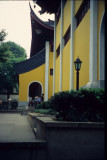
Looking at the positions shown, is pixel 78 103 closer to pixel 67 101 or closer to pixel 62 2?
pixel 67 101

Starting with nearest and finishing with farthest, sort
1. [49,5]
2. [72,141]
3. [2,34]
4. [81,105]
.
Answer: [72,141]
[81,105]
[49,5]
[2,34]

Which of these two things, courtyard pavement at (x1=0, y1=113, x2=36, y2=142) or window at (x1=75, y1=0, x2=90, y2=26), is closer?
courtyard pavement at (x1=0, y1=113, x2=36, y2=142)

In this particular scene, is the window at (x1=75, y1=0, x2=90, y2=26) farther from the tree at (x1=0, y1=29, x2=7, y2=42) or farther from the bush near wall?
the tree at (x1=0, y1=29, x2=7, y2=42)

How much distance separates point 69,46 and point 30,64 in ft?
39.0

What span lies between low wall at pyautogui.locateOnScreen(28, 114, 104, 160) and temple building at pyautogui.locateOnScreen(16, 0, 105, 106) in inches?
141

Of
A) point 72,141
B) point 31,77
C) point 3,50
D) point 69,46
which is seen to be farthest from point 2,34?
point 72,141

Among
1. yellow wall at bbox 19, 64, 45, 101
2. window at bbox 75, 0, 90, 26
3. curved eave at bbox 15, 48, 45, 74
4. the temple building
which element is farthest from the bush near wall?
curved eave at bbox 15, 48, 45, 74

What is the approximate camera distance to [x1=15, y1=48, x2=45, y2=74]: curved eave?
24.0 meters

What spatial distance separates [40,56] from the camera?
79.6ft

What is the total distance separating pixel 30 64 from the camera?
24.1 metres

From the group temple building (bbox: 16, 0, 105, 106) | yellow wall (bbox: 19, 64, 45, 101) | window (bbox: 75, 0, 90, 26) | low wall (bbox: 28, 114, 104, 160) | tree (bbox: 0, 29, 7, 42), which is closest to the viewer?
low wall (bbox: 28, 114, 104, 160)

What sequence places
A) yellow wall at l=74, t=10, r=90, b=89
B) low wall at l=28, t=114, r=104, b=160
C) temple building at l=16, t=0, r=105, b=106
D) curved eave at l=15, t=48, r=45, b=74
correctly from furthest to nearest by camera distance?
curved eave at l=15, t=48, r=45, b=74
yellow wall at l=74, t=10, r=90, b=89
temple building at l=16, t=0, r=105, b=106
low wall at l=28, t=114, r=104, b=160

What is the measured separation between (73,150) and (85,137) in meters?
0.36

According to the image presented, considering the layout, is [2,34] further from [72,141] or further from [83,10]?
[72,141]
